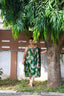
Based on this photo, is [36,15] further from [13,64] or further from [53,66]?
[13,64]

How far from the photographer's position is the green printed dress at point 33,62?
16.5 feet

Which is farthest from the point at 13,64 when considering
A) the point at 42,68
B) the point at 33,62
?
the point at 33,62

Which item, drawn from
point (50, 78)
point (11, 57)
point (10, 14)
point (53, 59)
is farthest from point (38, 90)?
point (10, 14)

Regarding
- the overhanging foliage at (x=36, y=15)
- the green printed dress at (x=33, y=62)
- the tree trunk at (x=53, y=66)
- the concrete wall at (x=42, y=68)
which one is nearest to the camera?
the overhanging foliage at (x=36, y=15)

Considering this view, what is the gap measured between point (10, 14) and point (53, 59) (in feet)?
6.43

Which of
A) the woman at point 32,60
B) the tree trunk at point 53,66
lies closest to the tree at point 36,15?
the tree trunk at point 53,66

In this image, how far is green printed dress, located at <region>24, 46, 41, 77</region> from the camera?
5.04 metres

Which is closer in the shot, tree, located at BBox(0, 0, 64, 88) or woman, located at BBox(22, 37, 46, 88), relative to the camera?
tree, located at BBox(0, 0, 64, 88)

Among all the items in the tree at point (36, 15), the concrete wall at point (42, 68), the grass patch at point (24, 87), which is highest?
Answer: the tree at point (36, 15)

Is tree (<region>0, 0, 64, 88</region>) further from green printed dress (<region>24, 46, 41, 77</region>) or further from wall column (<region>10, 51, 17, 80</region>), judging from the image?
wall column (<region>10, 51, 17, 80</region>)

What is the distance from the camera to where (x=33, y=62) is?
16.5 feet

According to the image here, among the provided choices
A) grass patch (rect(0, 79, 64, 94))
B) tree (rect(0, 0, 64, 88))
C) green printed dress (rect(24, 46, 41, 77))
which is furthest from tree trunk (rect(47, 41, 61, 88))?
tree (rect(0, 0, 64, 88))

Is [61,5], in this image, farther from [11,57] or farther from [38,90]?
[11,57]

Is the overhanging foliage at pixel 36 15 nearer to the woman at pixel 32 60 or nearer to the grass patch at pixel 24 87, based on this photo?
the woman at pixel 32 60
